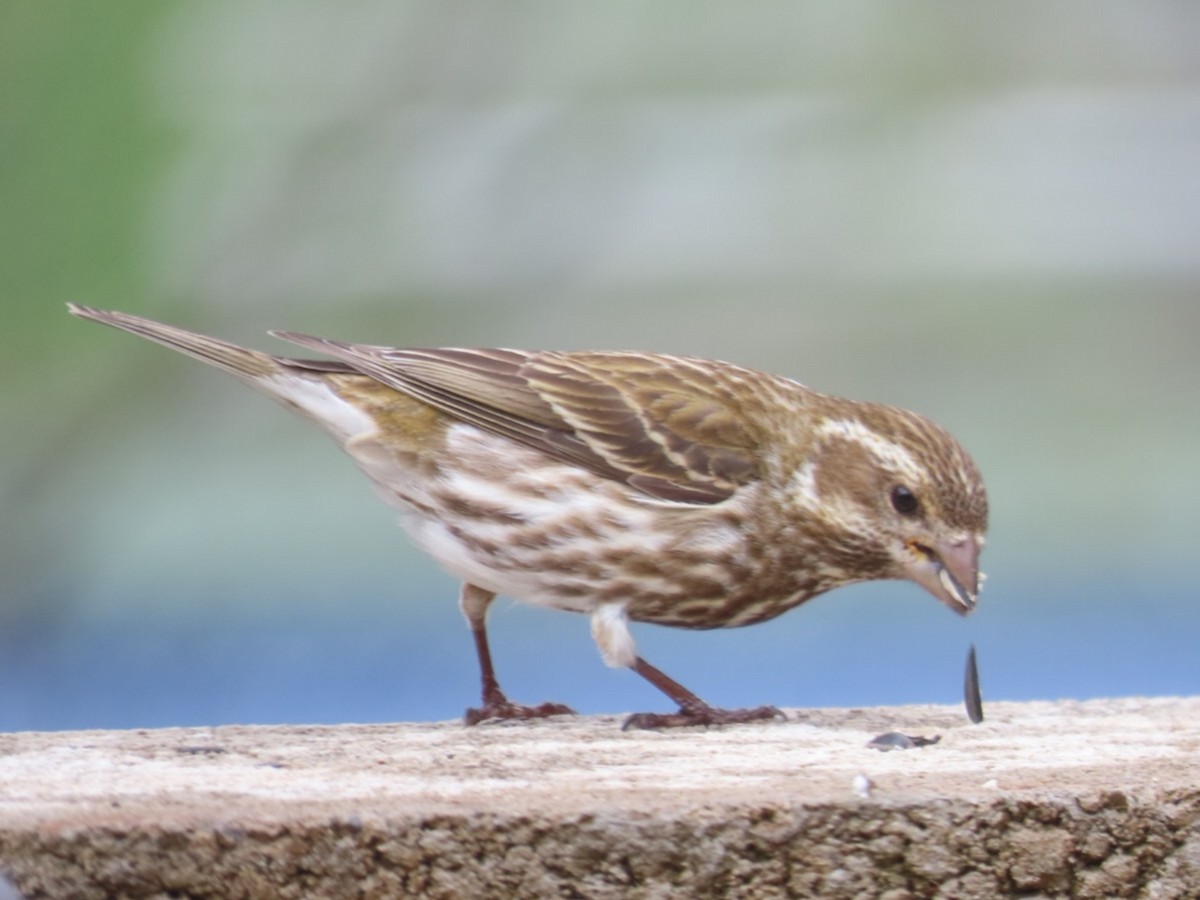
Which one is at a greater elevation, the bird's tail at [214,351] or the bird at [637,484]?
the bird's tail at [214,351]

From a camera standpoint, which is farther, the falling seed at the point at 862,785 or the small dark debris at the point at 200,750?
the small dark debris at the point at 200,750

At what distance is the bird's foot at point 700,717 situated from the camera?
340cm

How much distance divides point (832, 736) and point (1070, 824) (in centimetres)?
74

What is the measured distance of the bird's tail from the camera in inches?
141

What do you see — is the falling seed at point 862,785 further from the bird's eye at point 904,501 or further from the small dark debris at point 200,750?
the small dark debris at point 200,750

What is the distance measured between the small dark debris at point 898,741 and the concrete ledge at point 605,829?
22 centimetres

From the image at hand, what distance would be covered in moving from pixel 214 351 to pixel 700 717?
1168 mm

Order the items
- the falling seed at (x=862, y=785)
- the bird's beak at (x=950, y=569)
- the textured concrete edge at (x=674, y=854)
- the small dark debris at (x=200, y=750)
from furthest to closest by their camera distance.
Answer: the bird's beak at (x=950, y=569) → the small dark debris at (x=200, y=750) → the falling seed at (x=862, y=785) → the textured concrete edge at (x=674, y=854)

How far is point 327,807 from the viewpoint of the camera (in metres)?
2.43

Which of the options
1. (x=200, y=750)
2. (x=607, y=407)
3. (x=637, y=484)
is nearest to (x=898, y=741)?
(x=637, y=484)

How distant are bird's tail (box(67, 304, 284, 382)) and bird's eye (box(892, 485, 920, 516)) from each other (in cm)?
121

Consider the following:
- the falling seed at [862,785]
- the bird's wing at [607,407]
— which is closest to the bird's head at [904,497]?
the bird's wing at [607,407]

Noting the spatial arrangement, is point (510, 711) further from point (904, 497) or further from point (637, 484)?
point (904, 497)

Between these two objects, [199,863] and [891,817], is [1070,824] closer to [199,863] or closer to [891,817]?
[891,817]
